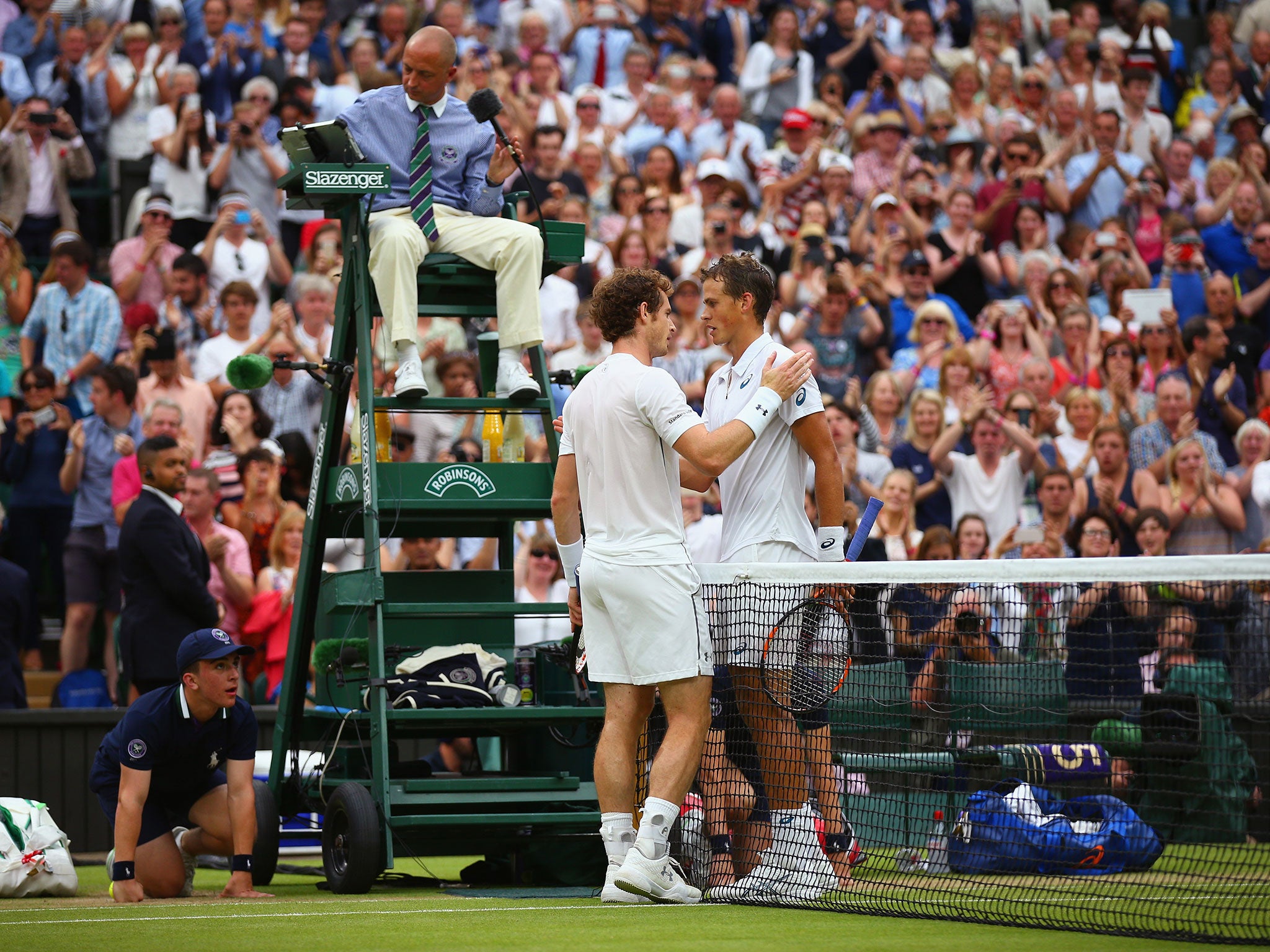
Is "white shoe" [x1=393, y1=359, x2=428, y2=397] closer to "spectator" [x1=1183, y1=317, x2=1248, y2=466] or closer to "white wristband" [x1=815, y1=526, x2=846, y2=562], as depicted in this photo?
"white wristband" [x1=815, y1=526, x2=846, y2=562]

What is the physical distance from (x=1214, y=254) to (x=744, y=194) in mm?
4605

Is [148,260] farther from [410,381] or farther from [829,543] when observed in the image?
[829,543]

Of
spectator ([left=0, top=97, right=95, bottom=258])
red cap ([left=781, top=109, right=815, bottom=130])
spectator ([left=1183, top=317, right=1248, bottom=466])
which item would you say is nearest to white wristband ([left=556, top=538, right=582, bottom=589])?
spectator ([left=1183, top=317, right=1248, bottom=466])

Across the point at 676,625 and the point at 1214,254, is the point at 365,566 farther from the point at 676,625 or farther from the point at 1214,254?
the point at 1214,254

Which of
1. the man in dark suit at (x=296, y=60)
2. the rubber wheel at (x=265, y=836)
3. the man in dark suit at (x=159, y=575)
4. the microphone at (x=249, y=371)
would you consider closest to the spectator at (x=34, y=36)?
the man in dark suit at (x=296, y=60)

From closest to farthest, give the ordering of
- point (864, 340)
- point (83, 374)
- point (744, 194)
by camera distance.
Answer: point (83, 374), point (864, 340), point (744, 194)

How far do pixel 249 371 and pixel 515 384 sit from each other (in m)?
1.29

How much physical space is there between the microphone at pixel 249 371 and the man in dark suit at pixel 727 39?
37.3 feet

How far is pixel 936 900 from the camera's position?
6.95 m

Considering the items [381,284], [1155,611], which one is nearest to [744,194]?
[1155,611]

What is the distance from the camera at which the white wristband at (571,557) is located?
703cm

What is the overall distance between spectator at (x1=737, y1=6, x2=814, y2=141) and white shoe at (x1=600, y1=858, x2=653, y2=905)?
41.2ft

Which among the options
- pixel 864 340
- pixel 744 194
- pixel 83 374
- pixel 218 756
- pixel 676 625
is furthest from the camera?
pixel 744 194

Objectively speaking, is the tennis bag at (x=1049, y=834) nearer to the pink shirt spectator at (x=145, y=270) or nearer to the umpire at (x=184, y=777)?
the umpire at (x=184, y=777)
